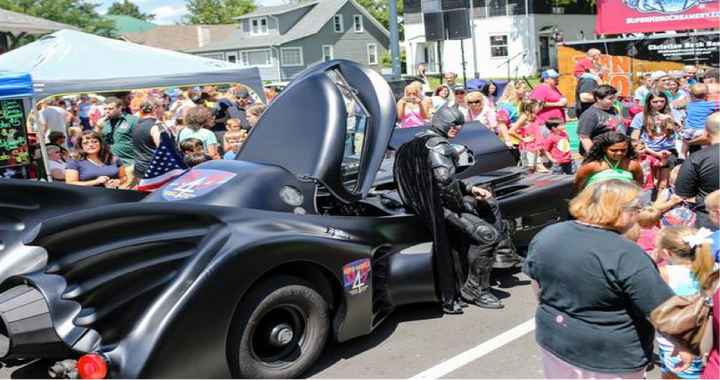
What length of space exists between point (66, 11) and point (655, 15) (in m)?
60.8

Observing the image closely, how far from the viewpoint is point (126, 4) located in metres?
128

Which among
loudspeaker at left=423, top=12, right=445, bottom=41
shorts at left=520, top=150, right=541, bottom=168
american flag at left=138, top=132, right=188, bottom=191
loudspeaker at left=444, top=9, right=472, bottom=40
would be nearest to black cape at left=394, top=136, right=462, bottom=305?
american flag at left=138, top=132, right=188, bottom=191

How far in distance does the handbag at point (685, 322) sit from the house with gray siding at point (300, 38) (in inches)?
1960

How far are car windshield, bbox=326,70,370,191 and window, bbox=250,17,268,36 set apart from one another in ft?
168

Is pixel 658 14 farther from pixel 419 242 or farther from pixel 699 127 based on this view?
pixel 419 242

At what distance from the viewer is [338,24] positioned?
181 feet

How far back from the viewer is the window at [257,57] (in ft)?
174

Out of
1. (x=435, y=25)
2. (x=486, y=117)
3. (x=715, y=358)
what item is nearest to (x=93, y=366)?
(x=715, y=358)

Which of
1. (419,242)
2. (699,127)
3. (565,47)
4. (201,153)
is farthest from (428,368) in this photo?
(565,47)

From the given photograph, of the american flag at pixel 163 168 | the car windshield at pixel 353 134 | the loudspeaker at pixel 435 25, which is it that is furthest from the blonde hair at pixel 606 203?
the loudspeaker at pixel 435 25

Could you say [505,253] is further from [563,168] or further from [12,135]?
[12,135]

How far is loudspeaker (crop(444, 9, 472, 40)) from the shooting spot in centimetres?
2022

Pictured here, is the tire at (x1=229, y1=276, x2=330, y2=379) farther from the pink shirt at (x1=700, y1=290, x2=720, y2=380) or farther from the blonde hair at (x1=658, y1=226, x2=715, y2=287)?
the pink shirt at (x1=700, y1=290, x2=720, y2=380)

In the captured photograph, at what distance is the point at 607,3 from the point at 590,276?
21.1 meters
